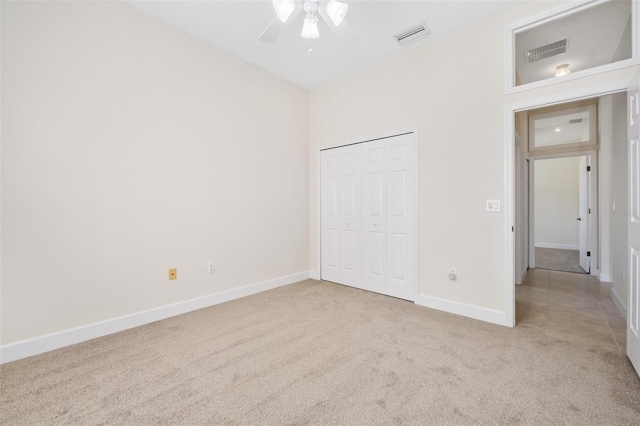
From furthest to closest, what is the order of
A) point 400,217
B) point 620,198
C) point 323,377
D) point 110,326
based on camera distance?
1. point 400,217
2. point 620,198
3. point 110,326
4. point 323,377

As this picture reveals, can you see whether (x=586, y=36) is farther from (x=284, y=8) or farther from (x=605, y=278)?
(x=605, y=278)

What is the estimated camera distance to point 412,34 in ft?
9.93

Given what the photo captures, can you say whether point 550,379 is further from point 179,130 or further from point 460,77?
point 179,130

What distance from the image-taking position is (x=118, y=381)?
180 centimetres

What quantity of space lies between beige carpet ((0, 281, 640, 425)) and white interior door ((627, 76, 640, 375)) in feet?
0.67

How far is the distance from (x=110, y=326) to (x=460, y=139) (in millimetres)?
3977

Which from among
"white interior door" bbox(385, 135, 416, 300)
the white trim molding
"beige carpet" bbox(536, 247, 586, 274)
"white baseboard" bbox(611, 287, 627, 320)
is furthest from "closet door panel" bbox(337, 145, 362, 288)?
"beige carpet" bbox(536, 247, 586, 274)

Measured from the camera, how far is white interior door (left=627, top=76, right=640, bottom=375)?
5.91ft

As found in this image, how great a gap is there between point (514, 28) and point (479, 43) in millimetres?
300

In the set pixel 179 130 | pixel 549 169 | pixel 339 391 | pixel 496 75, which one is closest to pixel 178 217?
pixel 179 130

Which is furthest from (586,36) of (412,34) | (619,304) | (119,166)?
(119,166)

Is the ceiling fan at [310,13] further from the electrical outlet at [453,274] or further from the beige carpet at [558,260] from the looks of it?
the beige carpet at [558,260]

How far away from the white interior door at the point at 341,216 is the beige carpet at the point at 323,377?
4.39 ft

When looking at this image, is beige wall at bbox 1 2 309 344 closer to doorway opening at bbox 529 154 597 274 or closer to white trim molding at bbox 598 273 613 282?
white trim molding at bbox 598 273 613 282
